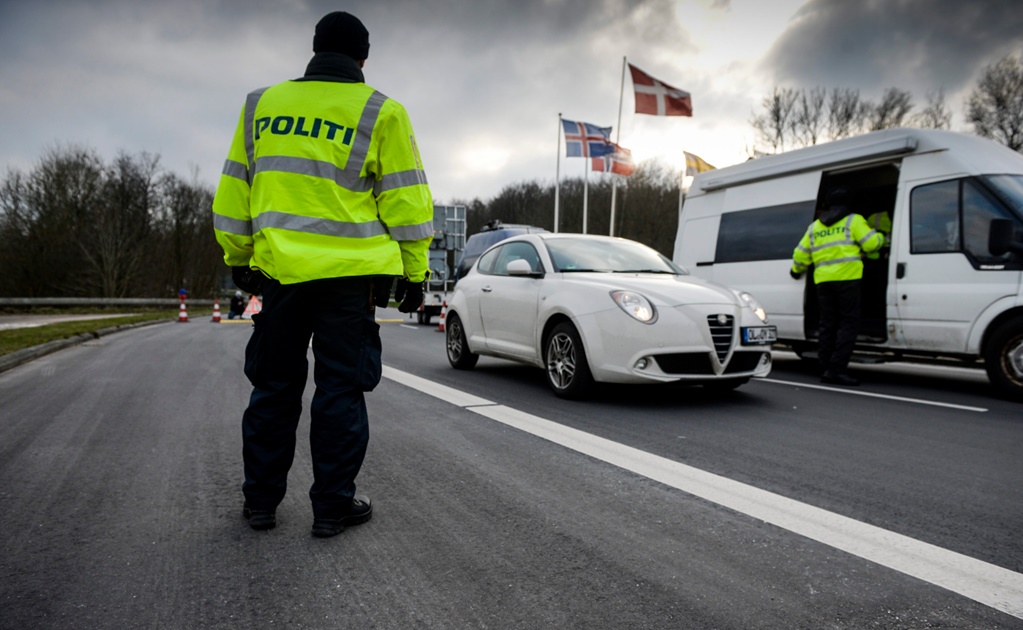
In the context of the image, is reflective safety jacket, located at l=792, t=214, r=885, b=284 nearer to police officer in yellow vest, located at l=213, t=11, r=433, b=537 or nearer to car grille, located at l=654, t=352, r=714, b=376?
car grille, located at l=654, t=352, r=714, b=376

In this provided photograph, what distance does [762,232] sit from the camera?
8570 millimetres

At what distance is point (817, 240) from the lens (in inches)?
282

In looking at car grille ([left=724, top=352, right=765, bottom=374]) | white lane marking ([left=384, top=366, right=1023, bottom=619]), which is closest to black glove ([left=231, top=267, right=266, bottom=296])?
white lane marking ([left=384, top=366, right=1023, bottom=619])

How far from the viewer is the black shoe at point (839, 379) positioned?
694cm

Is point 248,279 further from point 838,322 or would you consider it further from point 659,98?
point 659,98

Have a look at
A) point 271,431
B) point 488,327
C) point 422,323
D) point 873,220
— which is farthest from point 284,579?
point 422,323

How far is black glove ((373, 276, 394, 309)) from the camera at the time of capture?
2673mm

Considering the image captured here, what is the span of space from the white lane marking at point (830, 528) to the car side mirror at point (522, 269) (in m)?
2.23

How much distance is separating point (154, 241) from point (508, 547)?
4262 cm

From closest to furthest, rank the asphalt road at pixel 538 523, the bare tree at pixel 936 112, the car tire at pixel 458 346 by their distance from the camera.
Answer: the asphalt road at pixel 538 523
the car tire at pixel 458 346
the bare tree at pixel 936 112

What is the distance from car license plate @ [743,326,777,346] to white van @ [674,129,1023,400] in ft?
7.24

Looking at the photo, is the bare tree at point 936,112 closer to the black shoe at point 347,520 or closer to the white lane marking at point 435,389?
the white lane marking at point 435,389

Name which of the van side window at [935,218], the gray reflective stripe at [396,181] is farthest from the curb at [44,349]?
the van side window at [935,218]

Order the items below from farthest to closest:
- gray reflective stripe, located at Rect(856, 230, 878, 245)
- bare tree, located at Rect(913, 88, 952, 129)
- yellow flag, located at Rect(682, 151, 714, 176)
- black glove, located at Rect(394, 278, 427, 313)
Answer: bare tree, located at Rect(913, 88, 952, 129) → yellow flag, located at Rect(682, 151, 714, 176) → gray reflective stripe, located at Rect(856, 230, 878, 245) → black glove, located at Rect(394, 278, 427, 313)
